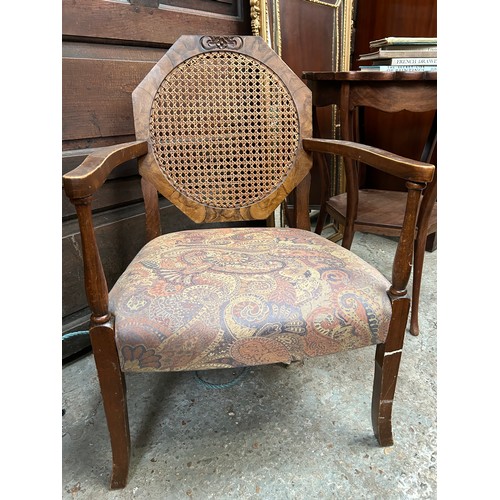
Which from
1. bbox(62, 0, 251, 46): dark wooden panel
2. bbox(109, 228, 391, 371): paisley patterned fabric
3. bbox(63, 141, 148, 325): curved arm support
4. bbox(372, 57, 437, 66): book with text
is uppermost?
bbox(62, 0, 251, 46): dark wooden panel

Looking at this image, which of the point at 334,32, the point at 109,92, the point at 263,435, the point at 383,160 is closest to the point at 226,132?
the point at 109,92

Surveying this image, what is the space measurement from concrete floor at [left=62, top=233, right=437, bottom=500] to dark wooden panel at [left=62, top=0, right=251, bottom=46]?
110 centimetres

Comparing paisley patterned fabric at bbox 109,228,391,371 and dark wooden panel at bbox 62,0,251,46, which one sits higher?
dark wooden panel at bbox 62,0,251,46

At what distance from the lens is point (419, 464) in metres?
1.01

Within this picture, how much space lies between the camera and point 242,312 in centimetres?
A: 79

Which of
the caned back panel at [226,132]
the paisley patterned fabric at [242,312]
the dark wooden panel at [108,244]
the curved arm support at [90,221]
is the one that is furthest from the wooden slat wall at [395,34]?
the curved arm support at [90,221]

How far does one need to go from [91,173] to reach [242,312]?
39 cm

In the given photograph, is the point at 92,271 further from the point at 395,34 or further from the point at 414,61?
the point at 395,34

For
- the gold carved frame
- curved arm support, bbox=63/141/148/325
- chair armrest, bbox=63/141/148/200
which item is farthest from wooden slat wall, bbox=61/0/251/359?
curved arm support, bbox=63/141/148/325

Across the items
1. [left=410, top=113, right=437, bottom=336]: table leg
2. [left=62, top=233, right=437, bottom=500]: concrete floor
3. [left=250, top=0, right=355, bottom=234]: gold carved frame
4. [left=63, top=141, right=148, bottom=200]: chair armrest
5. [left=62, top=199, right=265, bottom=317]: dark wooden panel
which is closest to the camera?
[left=63, top=141, right=148, bottom=200]: chair armrest

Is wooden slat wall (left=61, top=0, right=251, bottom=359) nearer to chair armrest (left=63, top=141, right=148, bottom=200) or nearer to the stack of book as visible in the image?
chair armrest (left=63, top=141, right=148, bottom=200)

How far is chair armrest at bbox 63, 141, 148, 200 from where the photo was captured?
0.69 metres

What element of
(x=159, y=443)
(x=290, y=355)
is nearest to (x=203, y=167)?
(x=290, y=355)

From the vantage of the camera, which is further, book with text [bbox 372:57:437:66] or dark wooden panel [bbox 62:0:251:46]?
book with text [bbox 372:57:437:66]
